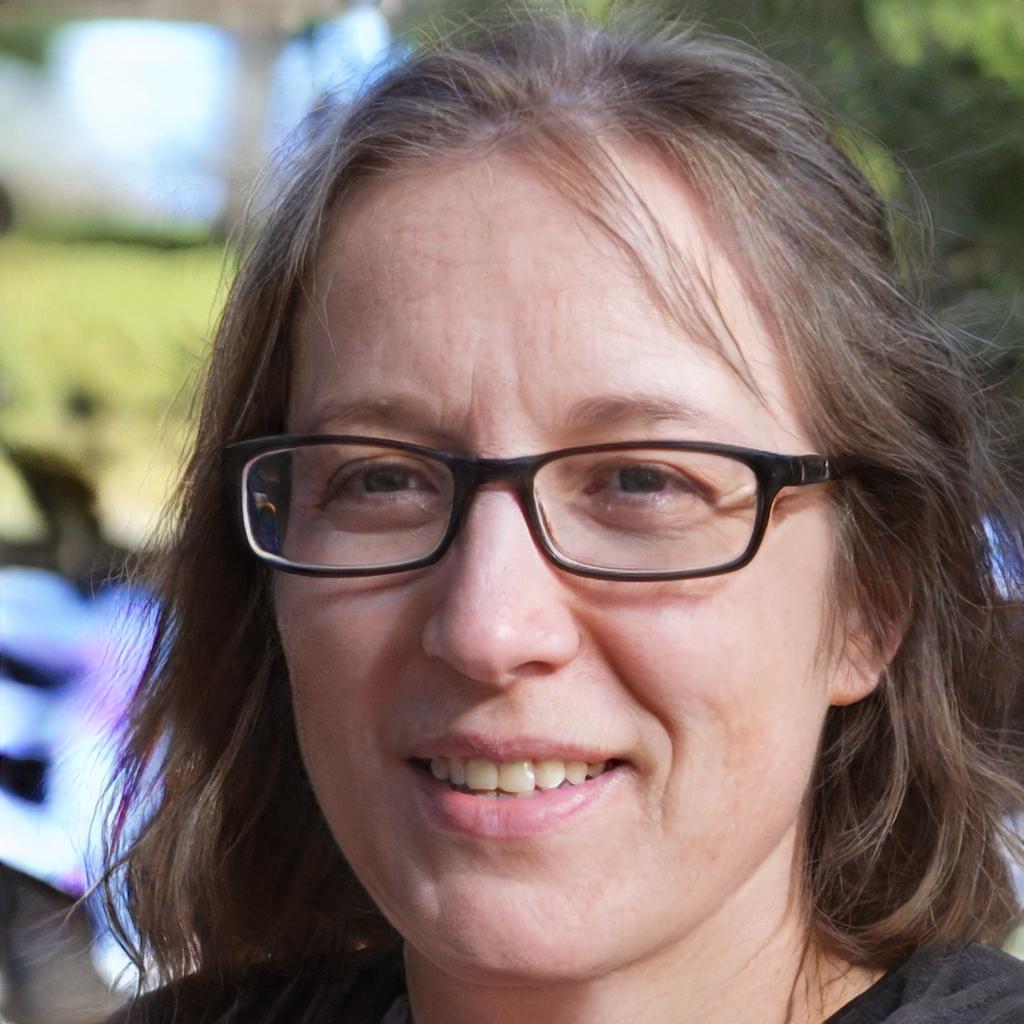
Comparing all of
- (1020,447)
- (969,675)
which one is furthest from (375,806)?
(1020,447)

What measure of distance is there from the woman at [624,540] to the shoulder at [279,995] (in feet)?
0.93

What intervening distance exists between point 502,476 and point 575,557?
12 cm

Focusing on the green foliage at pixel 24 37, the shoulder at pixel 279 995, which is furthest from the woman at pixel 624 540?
the green foliage at pixel 24 37

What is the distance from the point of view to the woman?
1.43 meters

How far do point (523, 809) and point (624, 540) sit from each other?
1.04 feet

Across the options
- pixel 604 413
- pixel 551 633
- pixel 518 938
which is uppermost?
pixel 604 413

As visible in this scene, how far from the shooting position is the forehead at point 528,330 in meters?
1.43

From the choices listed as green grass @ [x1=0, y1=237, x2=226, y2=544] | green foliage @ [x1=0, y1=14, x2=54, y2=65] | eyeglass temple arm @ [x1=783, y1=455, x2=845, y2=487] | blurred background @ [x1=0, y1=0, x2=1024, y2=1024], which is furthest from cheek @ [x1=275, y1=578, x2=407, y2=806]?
green foliage @ [x1=0, y1=14, x2=54, y2=65]

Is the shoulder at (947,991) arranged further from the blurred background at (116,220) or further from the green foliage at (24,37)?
the green foliage at (24,37)

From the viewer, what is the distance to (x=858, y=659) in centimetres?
171

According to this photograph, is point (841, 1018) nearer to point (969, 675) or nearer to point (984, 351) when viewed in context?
point (969, 675)

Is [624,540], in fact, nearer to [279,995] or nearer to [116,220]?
[279,995]

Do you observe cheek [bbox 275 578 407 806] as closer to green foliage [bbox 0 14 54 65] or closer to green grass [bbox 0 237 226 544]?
green grass [bbox 0 237 226 544]

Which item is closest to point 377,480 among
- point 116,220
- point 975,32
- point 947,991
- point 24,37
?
point 947,991
